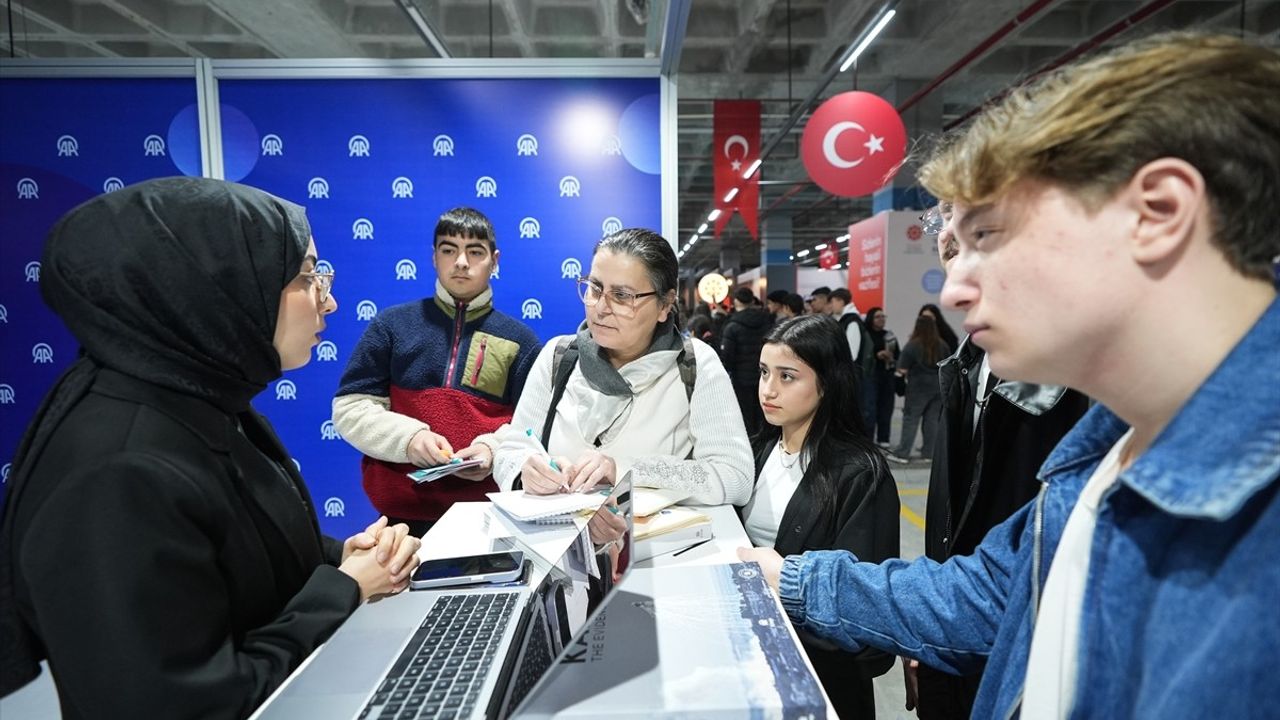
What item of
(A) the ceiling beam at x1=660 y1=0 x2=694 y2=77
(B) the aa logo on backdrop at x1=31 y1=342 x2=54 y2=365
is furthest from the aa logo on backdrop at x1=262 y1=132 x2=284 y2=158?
(A) the ceiling beam at x1=660 y1=0 x2=694 y2=77

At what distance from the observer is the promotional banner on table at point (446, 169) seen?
11.3ft

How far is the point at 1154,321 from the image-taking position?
0.67 m

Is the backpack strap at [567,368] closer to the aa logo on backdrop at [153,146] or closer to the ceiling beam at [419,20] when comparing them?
the ceiling beam at [419,20]

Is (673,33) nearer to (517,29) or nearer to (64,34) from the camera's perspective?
(517,29)

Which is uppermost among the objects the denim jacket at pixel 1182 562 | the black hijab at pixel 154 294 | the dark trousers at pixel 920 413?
the black hijab at pixel 154 294

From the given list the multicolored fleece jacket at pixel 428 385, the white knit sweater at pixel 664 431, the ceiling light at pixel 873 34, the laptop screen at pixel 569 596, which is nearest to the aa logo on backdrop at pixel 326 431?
the multicolored fleece jacket at pixel 428 385

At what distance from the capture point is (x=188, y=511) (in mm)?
915

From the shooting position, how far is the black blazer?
0.83 metres

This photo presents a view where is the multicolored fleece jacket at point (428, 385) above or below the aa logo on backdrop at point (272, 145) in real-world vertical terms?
below

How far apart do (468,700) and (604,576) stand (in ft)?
0.85

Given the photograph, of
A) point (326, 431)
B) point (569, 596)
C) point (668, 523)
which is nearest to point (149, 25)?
point (326, 431)

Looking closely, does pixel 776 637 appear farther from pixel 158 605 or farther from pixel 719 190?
pixel 719 190

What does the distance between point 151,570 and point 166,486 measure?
0.11 m

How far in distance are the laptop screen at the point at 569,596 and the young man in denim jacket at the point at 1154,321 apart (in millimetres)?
556
